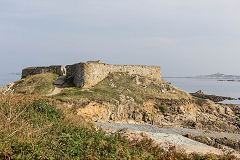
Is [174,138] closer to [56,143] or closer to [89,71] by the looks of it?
[56,143]

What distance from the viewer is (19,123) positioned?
8305mm

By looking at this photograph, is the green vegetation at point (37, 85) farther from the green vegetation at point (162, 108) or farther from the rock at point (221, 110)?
the rock at point (221, 110)

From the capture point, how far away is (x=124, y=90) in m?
29.7

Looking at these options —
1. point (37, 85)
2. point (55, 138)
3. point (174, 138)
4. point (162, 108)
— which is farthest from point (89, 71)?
point (55, 138)

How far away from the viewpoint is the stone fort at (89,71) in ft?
93.5

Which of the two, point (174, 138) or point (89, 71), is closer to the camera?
point (174, 138)

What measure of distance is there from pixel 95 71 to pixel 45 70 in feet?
28.1

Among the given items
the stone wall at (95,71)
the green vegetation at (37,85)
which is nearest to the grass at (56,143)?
the green vegetation at (37,85)

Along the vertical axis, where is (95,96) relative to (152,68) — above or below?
below

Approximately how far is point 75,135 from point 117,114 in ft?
55.0

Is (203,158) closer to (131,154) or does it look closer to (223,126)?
(131,154)

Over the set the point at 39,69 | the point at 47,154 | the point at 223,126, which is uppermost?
the point at 39,69

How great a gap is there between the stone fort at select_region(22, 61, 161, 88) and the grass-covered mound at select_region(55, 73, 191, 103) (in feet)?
3.40

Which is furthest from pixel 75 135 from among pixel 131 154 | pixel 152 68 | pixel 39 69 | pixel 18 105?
pixel 152 68
